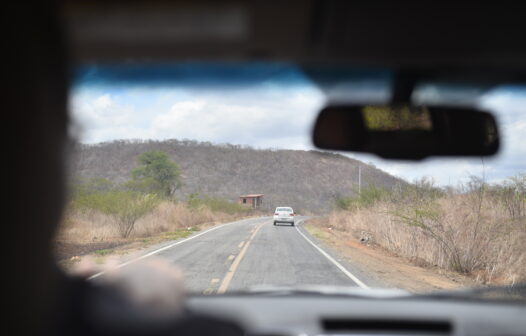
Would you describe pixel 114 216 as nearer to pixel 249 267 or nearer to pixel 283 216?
pixel 249 267

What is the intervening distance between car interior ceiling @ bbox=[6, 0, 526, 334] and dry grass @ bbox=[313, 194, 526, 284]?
Result: 308 inches

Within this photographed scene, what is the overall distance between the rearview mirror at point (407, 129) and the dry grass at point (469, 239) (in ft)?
23.1

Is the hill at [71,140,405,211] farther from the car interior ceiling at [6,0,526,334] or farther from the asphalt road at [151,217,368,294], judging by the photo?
the car interior ceiling at [6,0,526,334]

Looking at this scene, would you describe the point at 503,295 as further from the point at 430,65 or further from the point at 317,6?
the point at 317,6

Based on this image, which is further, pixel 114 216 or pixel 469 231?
pixel 114 216

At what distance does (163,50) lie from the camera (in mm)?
2680

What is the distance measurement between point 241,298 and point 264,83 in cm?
181

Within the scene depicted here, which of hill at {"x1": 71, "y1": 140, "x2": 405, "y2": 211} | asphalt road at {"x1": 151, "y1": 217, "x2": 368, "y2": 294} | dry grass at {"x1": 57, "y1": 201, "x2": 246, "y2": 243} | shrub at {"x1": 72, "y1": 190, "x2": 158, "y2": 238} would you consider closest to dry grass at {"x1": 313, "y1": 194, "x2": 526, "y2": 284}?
asphalt road at {"x1": 151, "y1": 217, "x2": 368, "y2": 294}

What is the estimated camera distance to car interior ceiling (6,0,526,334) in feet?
5.24

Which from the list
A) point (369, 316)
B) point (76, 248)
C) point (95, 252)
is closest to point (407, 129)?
point (369, 316)

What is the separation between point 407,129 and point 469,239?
351 inches

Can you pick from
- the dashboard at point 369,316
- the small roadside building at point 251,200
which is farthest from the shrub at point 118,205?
the small roadside building at point 251,200

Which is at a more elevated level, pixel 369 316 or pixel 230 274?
pixel 369 316

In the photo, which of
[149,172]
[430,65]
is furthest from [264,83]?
[149,172]
